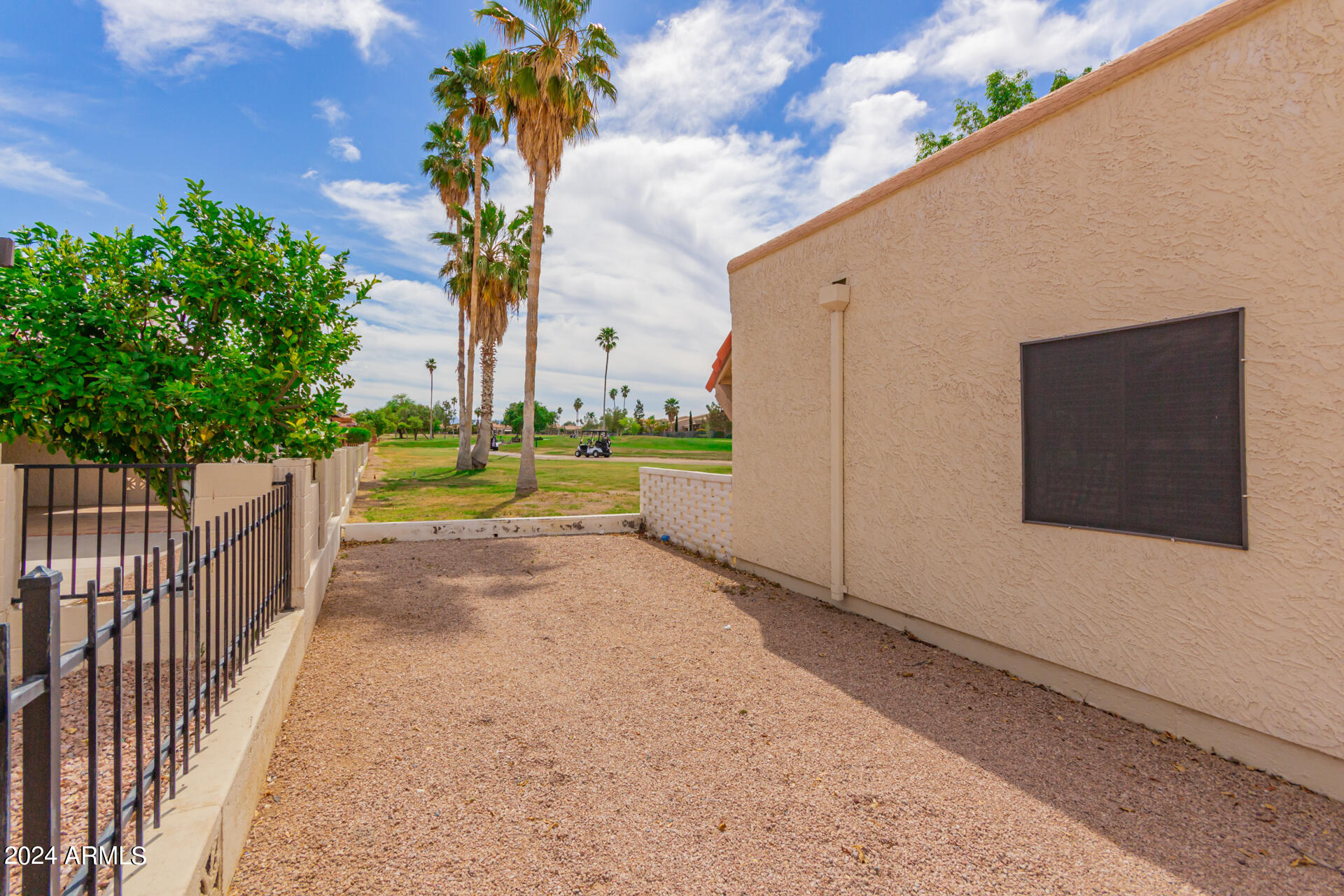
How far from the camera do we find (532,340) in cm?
1711

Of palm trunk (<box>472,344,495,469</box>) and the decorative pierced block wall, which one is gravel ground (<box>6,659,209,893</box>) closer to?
the decorative pierced block wall

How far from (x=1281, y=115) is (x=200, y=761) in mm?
6075

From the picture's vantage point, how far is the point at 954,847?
9.25ft

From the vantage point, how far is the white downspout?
255 inches

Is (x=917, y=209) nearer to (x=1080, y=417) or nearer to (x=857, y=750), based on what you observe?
(x=1080, y=417)

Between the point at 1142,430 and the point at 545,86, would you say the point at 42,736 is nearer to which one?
the point at 1142,430

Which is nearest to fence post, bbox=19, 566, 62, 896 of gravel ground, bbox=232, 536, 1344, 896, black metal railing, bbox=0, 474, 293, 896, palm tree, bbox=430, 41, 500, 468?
black metal railing, bbox=0, 474, 293, 896

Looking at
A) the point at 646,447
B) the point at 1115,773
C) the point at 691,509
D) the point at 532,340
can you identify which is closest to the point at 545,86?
the point at 532,340

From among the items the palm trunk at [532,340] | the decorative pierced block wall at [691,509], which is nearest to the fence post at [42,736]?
the decorative pierced block wall at [691,509]

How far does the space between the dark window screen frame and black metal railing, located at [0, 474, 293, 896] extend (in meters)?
4.88

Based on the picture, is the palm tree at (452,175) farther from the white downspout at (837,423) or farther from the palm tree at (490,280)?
the white downspout at (837,423)

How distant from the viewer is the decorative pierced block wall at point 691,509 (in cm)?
912

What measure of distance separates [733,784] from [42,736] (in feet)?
8.98

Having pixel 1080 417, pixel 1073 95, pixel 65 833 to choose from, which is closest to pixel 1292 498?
pixel 1080 417
